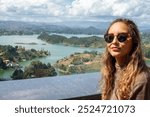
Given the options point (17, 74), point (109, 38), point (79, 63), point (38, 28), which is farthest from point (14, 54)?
point (109, 38)

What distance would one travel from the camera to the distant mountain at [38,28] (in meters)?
2.44

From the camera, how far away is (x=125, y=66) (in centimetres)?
106

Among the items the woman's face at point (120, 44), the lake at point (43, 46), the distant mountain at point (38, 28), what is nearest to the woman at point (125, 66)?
the woman's face at point (120, 44)

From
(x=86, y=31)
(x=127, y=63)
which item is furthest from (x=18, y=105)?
(x=86, y=31)

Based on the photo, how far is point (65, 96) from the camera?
5.89ft

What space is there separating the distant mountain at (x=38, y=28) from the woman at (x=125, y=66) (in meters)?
1.44

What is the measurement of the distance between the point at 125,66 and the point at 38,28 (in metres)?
1.57

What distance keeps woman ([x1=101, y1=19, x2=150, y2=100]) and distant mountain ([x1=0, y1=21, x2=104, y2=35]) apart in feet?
4.73

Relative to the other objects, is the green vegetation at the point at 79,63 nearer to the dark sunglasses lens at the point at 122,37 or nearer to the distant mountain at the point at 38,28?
the distant mountain at the point at 38,28

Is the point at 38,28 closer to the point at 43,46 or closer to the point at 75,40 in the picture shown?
the point at 43,46

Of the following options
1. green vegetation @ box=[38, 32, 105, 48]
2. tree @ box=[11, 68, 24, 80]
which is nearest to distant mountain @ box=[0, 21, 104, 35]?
green vegetation @ box=[38, 32, 105, 48]

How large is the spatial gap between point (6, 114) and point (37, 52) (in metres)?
1.17

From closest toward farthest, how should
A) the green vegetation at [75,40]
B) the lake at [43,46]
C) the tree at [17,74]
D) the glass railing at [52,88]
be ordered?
the glass railing at [52,88], the tree at [17,74], the lake at [43,46], the green vegetation at [75,40]

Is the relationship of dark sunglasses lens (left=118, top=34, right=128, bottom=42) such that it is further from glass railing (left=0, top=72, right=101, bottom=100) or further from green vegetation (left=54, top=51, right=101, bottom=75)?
green vegetation (left=54, top=51, right=101, bottom=75)
